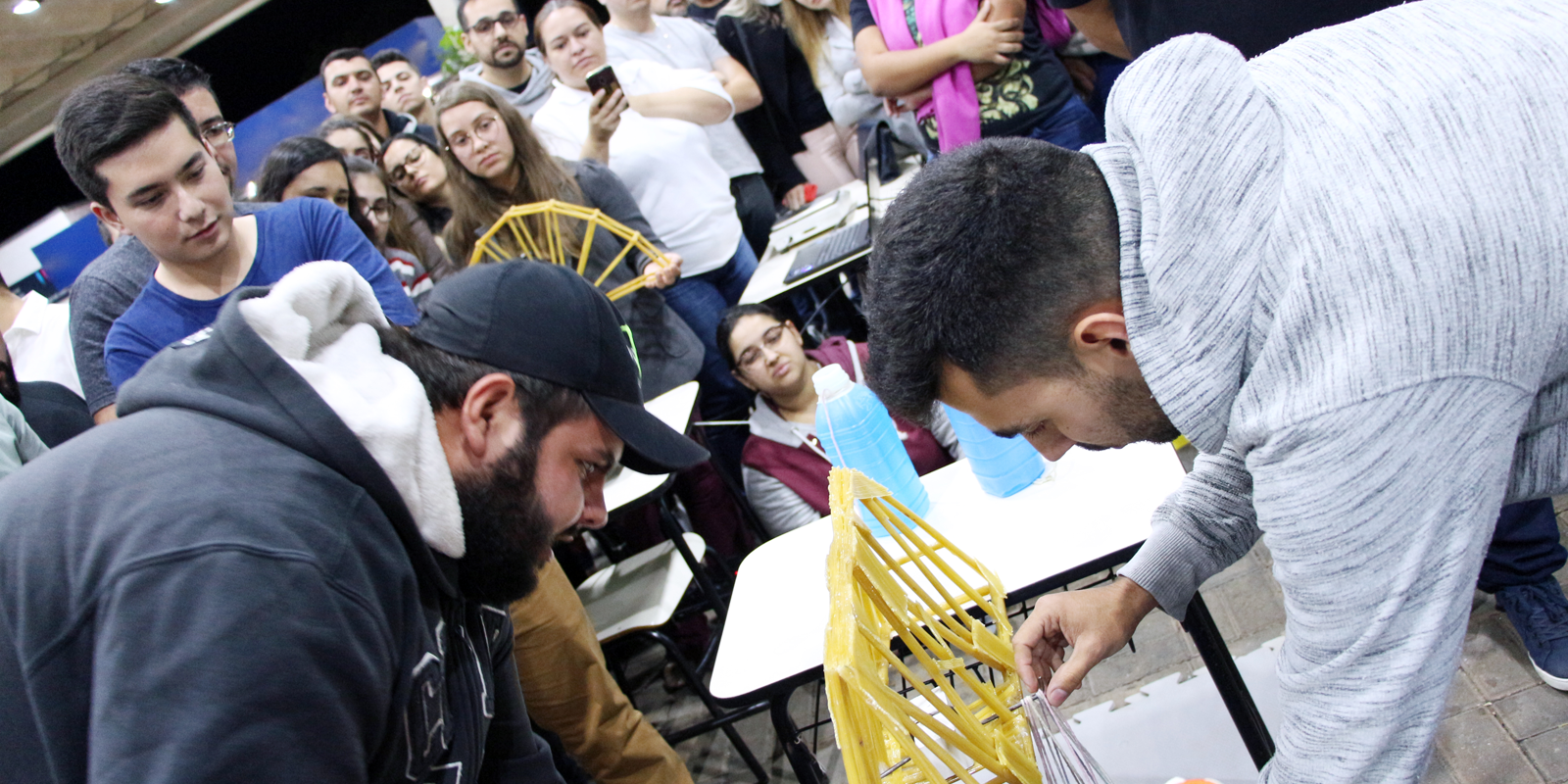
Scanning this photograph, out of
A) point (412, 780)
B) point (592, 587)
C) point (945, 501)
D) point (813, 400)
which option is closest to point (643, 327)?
point (813, 400)

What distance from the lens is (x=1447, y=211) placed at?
66 cm

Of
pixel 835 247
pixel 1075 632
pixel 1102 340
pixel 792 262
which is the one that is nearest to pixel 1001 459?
pixel 1075 632

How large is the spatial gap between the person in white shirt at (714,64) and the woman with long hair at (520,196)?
2.44 feet

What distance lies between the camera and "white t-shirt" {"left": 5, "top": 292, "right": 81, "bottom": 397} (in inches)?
87.0

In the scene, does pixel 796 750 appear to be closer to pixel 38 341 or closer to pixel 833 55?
pixel 38 341

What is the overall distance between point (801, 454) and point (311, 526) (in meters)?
1.75

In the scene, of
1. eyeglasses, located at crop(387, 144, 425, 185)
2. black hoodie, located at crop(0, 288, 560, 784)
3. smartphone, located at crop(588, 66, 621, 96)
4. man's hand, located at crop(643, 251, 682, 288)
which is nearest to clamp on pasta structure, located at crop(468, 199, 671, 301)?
man's hand, located at crop(643, 251, 682, 288)

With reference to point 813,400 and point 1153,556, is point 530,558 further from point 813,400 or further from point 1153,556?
point 813,400

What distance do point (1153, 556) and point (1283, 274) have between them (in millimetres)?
539

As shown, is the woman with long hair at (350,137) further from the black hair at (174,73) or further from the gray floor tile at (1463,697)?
the gray floor tile at (1463,697)

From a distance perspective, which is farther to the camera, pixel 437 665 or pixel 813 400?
pixel 813 400

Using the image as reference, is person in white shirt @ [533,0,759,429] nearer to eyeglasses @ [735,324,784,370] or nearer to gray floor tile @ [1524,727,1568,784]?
eyeglasses @ [735,324,784,370]

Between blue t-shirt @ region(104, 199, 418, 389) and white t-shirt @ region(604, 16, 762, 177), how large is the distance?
1.72m

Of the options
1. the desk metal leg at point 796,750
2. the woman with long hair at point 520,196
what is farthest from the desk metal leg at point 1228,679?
the woman with long hair at point 520,196
